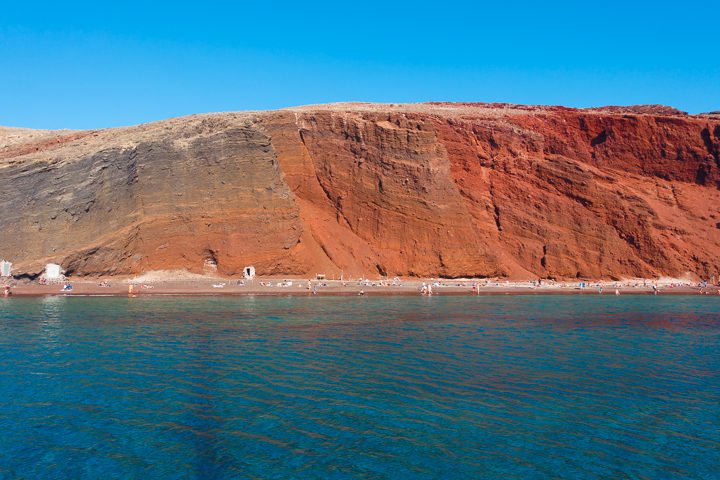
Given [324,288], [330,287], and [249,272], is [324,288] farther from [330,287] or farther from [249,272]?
[249,272]

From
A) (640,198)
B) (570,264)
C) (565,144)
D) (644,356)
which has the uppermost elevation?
(565,144)

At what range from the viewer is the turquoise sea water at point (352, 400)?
8.96m

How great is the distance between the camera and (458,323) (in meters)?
25.0

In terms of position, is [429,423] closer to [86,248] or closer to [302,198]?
[86,248]

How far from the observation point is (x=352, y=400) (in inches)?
479

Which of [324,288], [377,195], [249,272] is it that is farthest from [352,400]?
[377,195]

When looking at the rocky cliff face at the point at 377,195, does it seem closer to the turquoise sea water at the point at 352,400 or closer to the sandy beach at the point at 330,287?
the sandy beach at the point at 330,287

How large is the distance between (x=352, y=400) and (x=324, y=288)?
1132 inches

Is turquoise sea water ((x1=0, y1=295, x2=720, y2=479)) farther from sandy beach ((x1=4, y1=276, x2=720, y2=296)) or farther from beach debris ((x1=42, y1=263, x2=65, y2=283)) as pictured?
beach debris ((x1=42, y1=263, x2=65, y2=283))

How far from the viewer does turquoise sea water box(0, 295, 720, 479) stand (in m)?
8.96

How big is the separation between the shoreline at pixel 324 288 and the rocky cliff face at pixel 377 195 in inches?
58.9

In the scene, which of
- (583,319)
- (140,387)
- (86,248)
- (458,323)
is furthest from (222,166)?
(140,387)

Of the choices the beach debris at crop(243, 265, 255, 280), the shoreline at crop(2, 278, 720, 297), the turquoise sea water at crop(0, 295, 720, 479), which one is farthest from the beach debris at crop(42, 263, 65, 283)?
the turquoise sea water at crop(0, 295, 720, 479)

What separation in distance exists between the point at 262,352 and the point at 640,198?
46.2m
